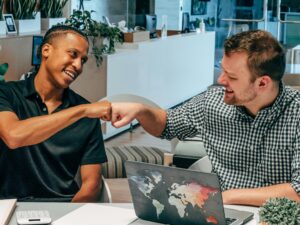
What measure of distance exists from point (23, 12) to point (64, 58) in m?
3.76

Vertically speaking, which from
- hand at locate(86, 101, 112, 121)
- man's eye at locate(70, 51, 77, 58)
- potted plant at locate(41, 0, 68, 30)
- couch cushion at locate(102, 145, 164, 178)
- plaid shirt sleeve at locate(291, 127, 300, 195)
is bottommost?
couch cushion at locate(102, 145, 164, 178)

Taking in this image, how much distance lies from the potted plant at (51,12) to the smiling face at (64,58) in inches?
159

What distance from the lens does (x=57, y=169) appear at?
2697mm

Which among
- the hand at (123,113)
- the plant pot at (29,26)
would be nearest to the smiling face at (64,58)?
the hand at (123,113)

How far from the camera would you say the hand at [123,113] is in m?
2.46

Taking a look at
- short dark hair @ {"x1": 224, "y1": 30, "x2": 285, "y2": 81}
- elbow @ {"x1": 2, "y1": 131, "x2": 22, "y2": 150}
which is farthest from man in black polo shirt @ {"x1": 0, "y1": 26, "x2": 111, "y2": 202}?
short dark hair @ {"x1": 224, "y1": 30, "x2": 285, "y2": 81}

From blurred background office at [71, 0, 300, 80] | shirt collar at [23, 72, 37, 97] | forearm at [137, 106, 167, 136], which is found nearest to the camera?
Answer: forearm at [137, 106, 167, 136]

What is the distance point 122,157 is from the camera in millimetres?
4184

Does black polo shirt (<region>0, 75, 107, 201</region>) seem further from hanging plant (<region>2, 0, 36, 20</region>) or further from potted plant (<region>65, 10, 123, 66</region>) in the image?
potted plant (<region>65, 10, 123, 66</region>)

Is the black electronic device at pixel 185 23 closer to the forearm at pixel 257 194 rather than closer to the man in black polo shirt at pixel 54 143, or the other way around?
the man in black polo shirt at pixel 54 143

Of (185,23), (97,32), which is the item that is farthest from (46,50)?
(185,23)

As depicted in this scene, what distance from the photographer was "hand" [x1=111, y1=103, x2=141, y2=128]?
246 cm

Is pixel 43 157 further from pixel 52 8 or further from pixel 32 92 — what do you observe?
pixel 52 8

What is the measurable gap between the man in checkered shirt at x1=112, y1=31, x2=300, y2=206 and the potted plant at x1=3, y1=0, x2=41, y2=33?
3.87 metres
